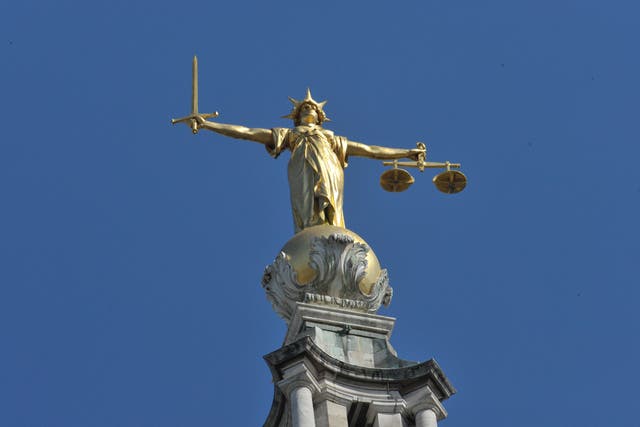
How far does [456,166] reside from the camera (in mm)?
45625

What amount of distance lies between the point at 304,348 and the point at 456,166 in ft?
22.8

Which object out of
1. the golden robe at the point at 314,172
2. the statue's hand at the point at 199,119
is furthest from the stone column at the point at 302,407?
the statue's hand at the point at 199,119

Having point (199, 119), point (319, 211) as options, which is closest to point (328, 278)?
point (319, 211)

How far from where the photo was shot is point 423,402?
40656 millimetres

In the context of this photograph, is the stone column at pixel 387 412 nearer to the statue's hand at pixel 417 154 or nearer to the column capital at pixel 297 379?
the column capital at pixel 297 379

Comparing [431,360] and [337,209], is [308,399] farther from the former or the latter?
[337,209]

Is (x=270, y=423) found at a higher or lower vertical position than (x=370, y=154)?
lower

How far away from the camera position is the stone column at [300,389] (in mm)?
39500

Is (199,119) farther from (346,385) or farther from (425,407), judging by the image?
(425,407)

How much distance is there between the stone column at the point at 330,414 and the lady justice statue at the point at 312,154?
4672 millimetres

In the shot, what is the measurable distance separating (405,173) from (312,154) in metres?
2.17

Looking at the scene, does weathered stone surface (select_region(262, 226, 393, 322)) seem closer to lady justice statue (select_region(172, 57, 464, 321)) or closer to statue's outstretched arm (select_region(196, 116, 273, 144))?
lady justice statue (select_region(172, 57, 464, 321))

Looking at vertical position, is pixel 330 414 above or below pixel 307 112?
below

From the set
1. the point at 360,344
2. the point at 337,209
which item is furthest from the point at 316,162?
the point at 360,344
